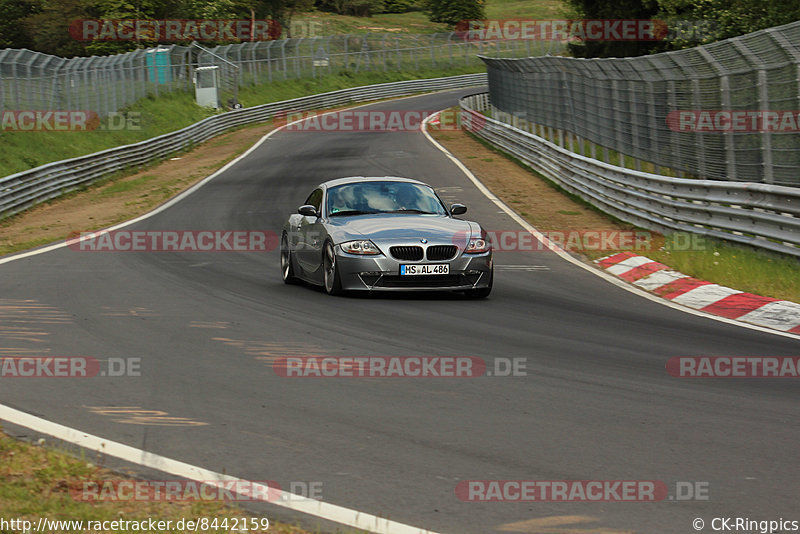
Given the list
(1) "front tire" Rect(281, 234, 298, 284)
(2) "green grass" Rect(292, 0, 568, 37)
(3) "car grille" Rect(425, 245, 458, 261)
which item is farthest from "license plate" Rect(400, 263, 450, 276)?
(2) "green grass" Rect(292, 0, 568, 37)

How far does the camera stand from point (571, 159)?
1011 inches

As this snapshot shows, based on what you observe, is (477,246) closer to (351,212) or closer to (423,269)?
(423,269)

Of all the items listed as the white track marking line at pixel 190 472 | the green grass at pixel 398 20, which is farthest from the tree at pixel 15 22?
the white track marking line at pixel 190 472

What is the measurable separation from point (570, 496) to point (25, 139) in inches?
1326

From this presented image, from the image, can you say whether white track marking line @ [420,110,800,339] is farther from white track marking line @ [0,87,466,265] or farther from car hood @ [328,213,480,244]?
white track marking line @ [0,87,466,265]

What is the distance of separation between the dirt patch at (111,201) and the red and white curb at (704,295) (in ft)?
33.9

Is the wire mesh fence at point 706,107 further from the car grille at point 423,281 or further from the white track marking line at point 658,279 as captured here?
the car grille at point 423,281

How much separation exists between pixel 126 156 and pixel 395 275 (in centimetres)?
2677

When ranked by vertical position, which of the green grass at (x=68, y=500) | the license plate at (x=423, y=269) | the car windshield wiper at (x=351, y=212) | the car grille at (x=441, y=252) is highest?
the car windshield wiper at (x=351, y=212)

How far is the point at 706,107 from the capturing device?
A: 16734 millimetres

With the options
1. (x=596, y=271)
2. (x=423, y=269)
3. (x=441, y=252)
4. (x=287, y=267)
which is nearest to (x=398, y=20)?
(x=596, y=271)

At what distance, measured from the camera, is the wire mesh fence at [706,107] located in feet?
46.2

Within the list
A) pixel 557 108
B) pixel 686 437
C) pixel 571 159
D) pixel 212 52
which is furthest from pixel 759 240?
pixel 212 52

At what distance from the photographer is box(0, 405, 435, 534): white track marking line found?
15.2 feet
